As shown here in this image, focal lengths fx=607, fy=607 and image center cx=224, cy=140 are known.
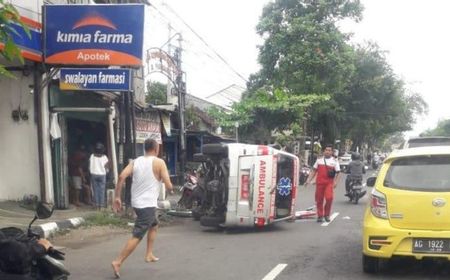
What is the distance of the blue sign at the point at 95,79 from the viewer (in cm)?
1263

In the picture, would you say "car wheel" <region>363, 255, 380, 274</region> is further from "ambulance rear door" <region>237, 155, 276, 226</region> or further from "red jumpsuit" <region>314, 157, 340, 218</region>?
"red jumpsuit" <region>314, 157, 340, 218</region>

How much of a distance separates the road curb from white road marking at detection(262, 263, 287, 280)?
4.16 metres

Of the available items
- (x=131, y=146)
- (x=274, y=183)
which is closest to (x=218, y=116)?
(x=131, y=146)

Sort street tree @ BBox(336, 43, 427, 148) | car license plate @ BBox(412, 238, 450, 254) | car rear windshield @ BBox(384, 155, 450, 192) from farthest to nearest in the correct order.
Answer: street tree @ BBox(336, 43, 427, 148) → car rear windshield @ BBox(384, 155, 450, 192) → car license plate @ BBox(412, 238, 450, 254)

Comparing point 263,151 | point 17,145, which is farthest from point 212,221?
point 17,145

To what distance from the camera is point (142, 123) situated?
19359 millimetres

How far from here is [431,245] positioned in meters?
6.84

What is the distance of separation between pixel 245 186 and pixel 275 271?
3.62 meters

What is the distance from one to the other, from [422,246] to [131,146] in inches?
319

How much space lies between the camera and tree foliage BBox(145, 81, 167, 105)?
4278 cm

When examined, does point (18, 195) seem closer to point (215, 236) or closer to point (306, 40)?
point (215, 236)

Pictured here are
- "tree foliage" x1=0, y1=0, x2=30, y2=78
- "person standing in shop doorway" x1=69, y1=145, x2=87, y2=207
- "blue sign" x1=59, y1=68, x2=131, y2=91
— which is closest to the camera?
"tree foliage" x1=0, y1=0, x2=30, y2=78

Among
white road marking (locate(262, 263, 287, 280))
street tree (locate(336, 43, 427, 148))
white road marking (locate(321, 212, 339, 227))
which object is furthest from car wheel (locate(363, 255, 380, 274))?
street tree (locate(336, 43, 427, 148))

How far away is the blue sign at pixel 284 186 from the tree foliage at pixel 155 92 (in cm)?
2982
